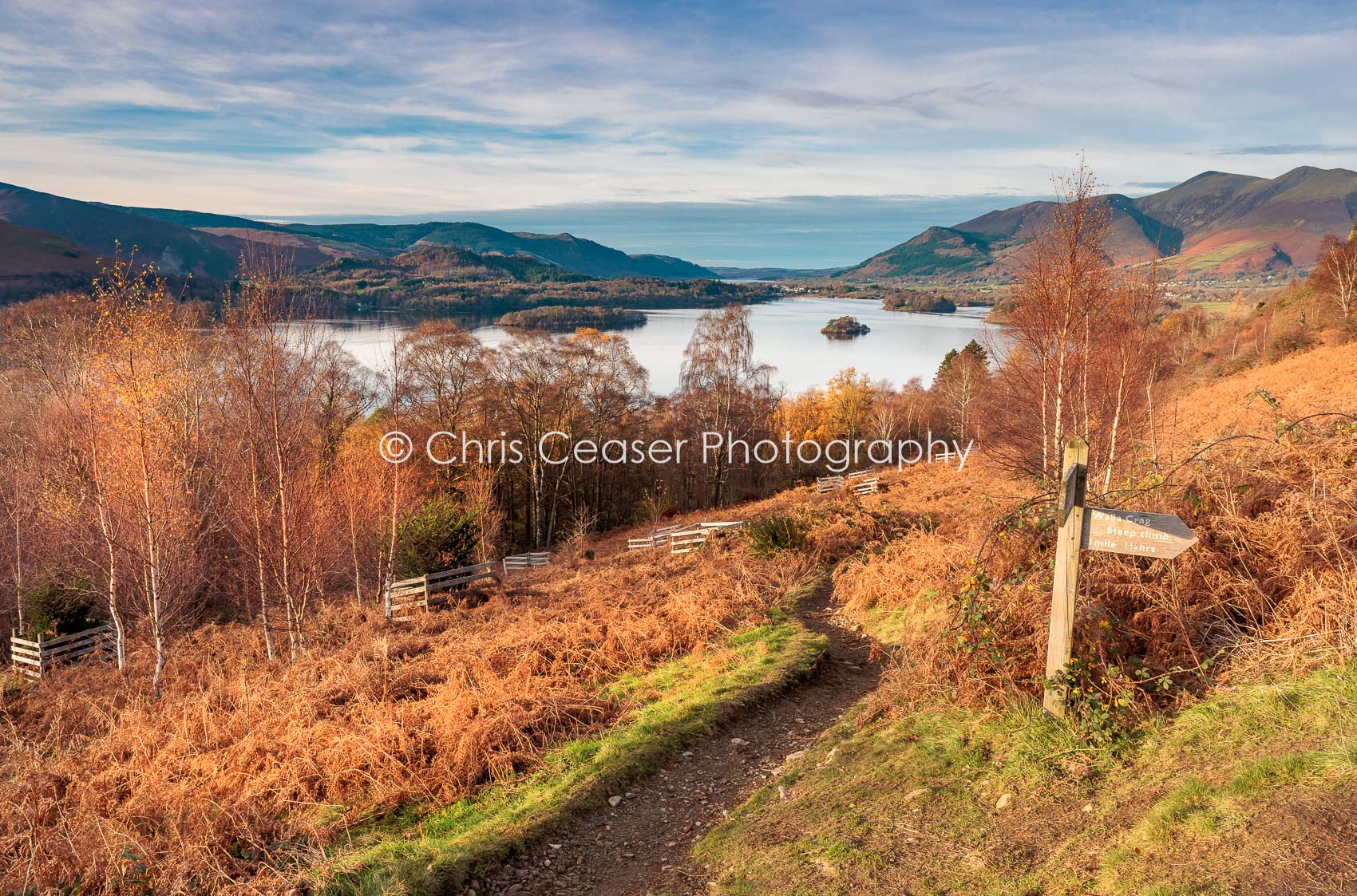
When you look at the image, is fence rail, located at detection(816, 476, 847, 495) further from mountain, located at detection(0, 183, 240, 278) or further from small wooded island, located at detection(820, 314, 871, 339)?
mountain, located at detection(0, 183, 240, 278)

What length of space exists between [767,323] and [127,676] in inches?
4668

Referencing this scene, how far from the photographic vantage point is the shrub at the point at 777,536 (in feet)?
43.8

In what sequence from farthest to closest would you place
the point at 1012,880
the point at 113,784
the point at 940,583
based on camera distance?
the point at 940,583, the point at 113,784, the point at 1012,880

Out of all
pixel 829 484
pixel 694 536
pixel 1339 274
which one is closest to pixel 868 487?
pixel 829 484

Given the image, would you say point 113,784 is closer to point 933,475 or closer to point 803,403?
point 933,475

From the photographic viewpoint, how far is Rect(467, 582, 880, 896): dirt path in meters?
4.68

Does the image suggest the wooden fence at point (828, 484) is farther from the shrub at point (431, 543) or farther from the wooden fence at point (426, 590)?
the wooden fence at point (426, 590)

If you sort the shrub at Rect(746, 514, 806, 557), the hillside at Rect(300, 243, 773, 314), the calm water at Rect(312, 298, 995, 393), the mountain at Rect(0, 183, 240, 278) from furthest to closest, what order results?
the mountain at Rect(0, 183, 240, 278) < the hillside at Rect(300, 243, 773, 314) < the calm water at Rect(312, 298, 995, 393) < the shrub at Rect(746, 514, 806, 557)

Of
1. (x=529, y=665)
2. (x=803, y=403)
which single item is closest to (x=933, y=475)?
(x=529, y=665)

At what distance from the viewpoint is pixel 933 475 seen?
27328 mm

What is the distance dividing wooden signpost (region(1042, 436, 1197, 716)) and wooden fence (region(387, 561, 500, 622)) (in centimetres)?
1243

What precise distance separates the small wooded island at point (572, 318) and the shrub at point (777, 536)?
74812mm

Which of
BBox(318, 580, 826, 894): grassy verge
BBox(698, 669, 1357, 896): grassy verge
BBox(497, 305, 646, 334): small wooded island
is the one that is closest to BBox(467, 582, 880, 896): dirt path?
BBox(318, 580, 826, 894): grassy verge

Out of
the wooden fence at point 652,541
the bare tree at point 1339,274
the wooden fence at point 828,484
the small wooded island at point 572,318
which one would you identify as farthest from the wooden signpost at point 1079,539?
the small wooded island at point 572,318
